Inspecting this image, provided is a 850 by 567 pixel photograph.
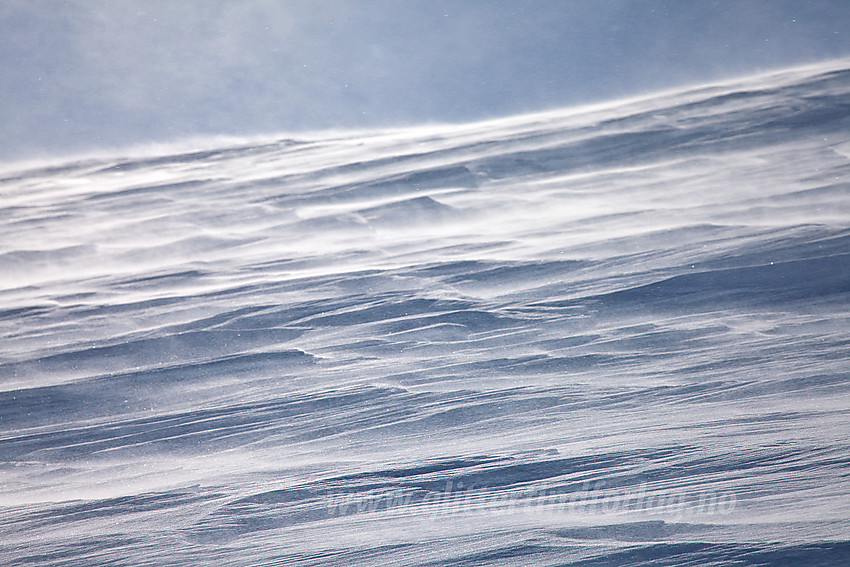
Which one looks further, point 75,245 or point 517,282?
point 75,245

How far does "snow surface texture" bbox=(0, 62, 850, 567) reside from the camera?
3.33ft

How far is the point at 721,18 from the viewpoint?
2174mm

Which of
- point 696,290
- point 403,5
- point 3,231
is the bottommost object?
point 696,290

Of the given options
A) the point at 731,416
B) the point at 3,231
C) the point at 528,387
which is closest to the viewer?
the point at 731,416

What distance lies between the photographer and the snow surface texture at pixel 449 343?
101 centimetres

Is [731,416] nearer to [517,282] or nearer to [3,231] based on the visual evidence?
[517,282]

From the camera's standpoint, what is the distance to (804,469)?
1025mm

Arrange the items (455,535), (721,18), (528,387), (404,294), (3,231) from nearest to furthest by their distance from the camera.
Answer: (455,535)
(528,387)
(404,294)
(3,231)
(721,18)

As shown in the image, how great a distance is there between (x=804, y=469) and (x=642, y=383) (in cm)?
29

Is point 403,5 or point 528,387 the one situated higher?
point 403,5

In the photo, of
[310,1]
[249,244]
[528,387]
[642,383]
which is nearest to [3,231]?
[249,244]

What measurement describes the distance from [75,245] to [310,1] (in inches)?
46.3

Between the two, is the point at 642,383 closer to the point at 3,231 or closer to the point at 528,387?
the point at 528,387

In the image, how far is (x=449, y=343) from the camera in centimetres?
135
